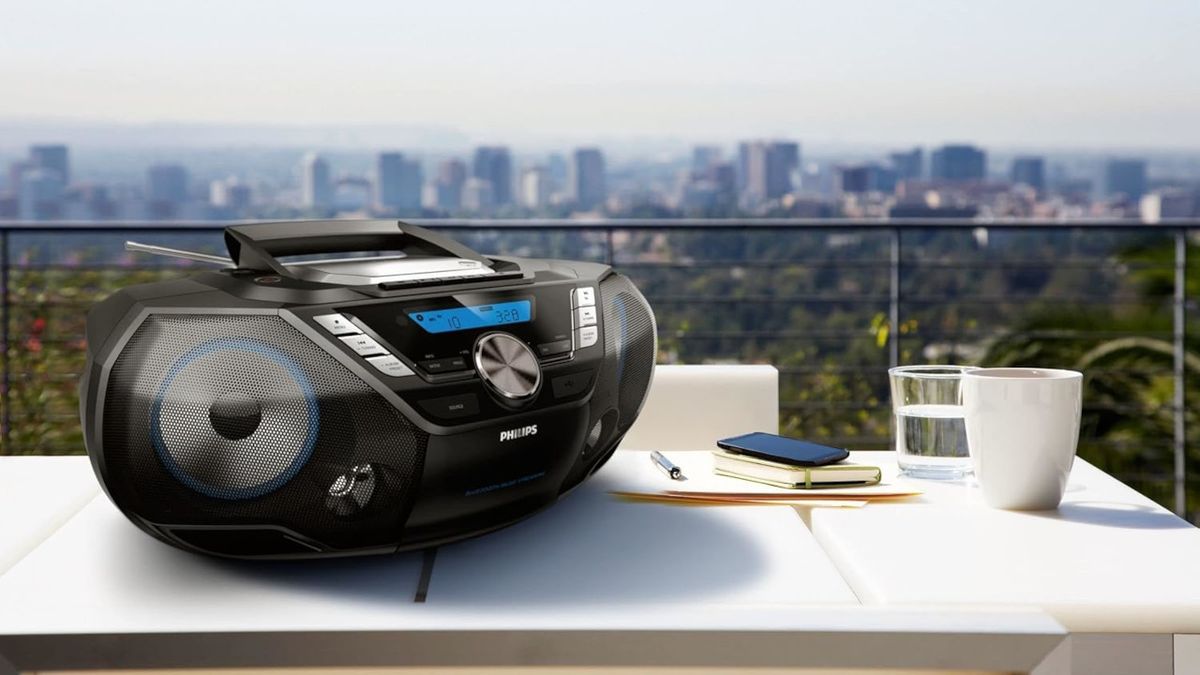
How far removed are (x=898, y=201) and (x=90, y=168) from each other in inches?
176

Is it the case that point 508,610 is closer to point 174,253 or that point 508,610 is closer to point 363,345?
point 363,345

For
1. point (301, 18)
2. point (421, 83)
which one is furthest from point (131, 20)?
point (421, 83)

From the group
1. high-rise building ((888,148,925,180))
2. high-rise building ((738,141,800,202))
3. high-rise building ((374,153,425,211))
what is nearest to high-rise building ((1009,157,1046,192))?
high-rise building ((888,148,925,180))

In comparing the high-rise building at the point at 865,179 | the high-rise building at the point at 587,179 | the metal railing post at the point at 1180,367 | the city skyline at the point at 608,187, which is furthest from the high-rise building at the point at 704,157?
the metal railing post at the point at 1180,367

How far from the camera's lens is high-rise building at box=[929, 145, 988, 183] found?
650cm

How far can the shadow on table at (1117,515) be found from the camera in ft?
2.74

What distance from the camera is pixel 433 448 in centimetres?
66

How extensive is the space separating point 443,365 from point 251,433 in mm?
117

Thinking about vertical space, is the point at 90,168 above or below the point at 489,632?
above

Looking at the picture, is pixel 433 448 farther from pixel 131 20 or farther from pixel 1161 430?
pixel 131 20

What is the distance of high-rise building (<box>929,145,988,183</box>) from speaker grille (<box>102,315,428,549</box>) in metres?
6.29

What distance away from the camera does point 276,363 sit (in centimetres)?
Answer: 65

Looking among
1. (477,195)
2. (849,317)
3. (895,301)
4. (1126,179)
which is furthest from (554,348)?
(1126,179)

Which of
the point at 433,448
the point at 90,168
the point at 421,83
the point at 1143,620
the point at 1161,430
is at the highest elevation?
the point at 421,83
